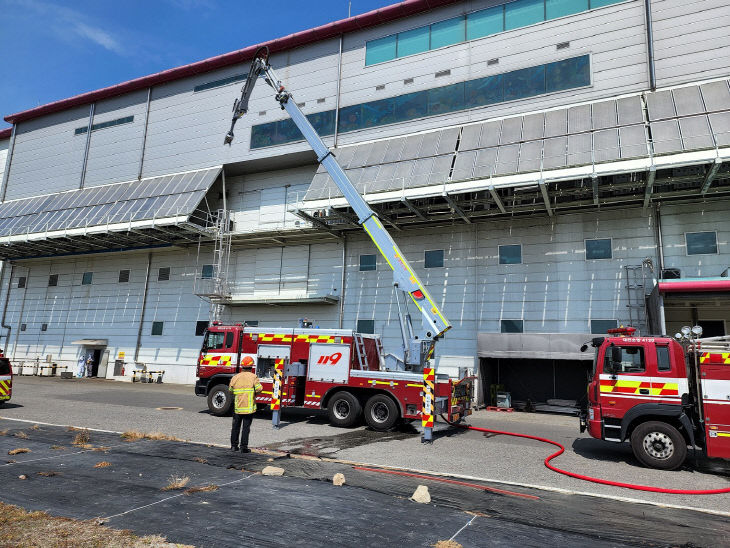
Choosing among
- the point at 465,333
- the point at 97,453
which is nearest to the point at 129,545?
the point at 97,453

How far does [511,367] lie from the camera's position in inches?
804

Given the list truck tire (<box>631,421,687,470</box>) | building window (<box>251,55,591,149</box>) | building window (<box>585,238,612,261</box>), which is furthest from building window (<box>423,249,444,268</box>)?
truck tire (<box>631,421,687,470</box>)

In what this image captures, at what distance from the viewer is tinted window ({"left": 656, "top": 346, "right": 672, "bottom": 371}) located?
9188 millimetres

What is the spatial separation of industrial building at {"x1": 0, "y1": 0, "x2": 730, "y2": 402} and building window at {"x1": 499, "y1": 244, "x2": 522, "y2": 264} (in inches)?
3.3

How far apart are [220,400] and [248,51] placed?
836 inches

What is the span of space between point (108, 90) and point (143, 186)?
8623mm

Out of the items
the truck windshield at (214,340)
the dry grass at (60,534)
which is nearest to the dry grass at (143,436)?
the dry grass at (60,534)

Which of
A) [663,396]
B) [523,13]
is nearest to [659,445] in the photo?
[663,396]

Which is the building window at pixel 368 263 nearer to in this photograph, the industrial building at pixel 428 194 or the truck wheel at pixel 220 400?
the industrial building at pixel 428 194

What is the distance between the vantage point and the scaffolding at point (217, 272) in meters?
26.1

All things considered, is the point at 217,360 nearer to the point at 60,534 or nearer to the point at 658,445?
the point at 60,534

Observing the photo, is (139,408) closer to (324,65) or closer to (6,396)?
(6,396)

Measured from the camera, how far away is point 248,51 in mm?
27000

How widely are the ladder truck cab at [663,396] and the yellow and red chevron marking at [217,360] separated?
405 inches
